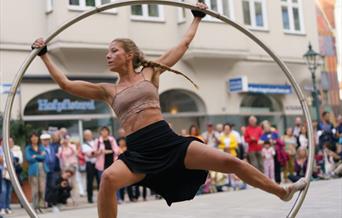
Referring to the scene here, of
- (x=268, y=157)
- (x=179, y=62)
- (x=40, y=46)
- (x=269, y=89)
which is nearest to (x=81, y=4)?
(x=179, y=62)

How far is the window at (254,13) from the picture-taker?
2480cm

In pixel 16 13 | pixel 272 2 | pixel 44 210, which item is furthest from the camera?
pixel 272 2

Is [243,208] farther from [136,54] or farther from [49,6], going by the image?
[49,6]

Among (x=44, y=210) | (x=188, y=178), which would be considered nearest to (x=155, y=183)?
(x=188, y=178)

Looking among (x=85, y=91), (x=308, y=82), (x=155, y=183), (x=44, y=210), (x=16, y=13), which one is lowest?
(x=44, y=210)

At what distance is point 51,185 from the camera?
44.7 feet

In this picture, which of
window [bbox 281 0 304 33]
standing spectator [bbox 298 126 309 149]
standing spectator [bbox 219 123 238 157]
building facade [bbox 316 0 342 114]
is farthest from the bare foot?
building facade [bbox 316 0 342 114]

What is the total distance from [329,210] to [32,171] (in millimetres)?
6911

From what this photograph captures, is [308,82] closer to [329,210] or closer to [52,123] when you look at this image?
[52,123]

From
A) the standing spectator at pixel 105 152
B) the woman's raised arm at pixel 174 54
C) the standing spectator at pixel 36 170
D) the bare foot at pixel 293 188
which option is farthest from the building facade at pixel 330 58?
the woman's raised arm at pixel 174 54

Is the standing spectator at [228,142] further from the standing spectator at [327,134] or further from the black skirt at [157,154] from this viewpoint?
the black skirt at [157,154]

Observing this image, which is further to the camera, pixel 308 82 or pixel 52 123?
pixel 308 82

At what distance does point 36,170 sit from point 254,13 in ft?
47.1

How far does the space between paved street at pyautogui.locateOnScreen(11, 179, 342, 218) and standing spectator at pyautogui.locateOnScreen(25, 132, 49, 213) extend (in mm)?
1436
